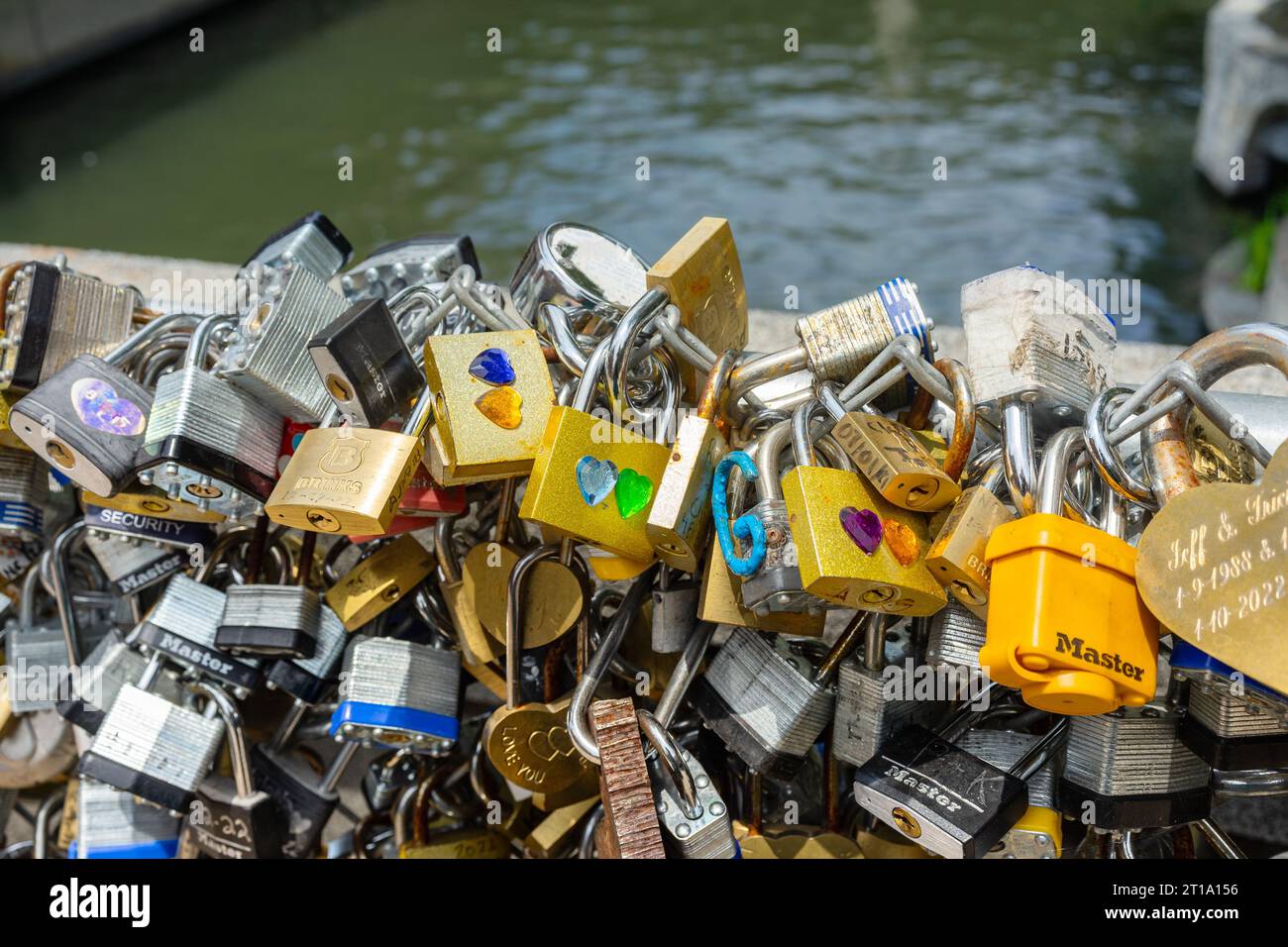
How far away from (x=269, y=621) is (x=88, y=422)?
0.34 meters

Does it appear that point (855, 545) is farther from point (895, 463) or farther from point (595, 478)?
point (595, 478)

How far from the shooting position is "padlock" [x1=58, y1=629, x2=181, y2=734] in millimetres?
Result: 1684

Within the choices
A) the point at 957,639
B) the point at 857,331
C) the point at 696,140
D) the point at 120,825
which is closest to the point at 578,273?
the point at 857,331

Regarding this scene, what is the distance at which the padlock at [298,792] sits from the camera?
5.74 ft

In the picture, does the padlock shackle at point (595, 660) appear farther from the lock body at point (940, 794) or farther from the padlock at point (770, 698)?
the lock body at point (940, 794)

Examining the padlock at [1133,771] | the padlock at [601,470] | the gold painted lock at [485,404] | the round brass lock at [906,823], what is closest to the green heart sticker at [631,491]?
the padlock at [601,470]

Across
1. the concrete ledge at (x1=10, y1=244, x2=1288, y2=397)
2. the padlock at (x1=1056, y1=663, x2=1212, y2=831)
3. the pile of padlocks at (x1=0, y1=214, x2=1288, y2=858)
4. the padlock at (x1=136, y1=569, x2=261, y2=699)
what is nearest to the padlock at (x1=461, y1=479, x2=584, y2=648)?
the pile of padlocks at (x1=0, y1=214, x2=1288, y2=858)

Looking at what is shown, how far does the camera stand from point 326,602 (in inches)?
64.9

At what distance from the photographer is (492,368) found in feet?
4.61

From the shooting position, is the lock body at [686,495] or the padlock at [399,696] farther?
the padlock at [399,696]

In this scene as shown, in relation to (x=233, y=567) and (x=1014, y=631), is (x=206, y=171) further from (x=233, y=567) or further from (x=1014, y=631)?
(x=1014, y=631)

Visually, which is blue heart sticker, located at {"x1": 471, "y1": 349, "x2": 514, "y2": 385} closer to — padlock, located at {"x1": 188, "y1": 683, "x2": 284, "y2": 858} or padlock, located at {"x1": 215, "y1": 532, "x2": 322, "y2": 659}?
padlock, located at {"x1": 215, "y1": 532, "x2": 322, "y2": 659}

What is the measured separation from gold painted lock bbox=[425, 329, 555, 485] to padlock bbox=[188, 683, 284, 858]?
547 millimetres
